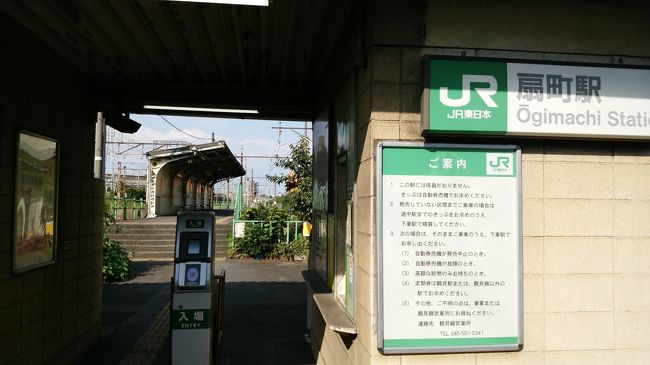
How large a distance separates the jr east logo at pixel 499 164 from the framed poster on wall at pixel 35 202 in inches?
150

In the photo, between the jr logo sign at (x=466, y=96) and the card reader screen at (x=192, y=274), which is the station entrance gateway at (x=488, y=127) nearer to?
the jr logo sign at (x=466, y=96)

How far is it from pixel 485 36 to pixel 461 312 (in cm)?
178

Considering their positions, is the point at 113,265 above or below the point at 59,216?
below

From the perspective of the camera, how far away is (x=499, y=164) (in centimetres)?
293

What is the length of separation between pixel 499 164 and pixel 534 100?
1.50ft

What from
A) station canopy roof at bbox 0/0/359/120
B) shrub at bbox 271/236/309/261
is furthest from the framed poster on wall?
shrub at bbox 271/236/309/261

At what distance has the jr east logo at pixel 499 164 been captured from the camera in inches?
115

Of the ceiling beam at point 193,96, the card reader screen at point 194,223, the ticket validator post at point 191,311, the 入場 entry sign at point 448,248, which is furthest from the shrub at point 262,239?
the 入場 entry sign at point 448,248

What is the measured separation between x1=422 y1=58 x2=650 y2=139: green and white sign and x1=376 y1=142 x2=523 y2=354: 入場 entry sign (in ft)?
0.59

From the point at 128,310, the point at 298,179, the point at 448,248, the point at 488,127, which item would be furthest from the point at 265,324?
the point at 298,179

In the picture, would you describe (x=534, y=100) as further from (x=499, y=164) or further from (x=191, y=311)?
(x=191, y=311)

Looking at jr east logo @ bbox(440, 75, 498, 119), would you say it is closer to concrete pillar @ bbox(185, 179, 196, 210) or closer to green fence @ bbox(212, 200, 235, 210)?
concrete pillar @ bbox(185, 179, 196, 210)

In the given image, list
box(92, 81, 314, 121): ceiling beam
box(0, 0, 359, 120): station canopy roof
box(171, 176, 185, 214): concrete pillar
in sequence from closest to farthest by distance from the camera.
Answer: box(0, 0, 359, 120): station canopy roof
box(92, 81, 314, 121): ceiling beam
box(171, 176, 185, 214): concrete pillar

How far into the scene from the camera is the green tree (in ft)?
44.9
